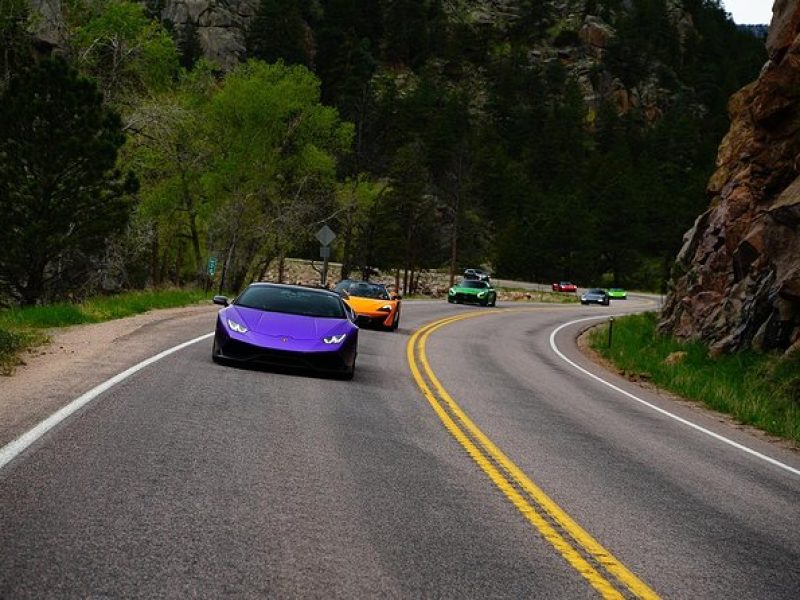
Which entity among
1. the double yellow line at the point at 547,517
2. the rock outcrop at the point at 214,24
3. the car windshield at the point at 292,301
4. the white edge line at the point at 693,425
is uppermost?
the rock outcrop at the point at 214,24

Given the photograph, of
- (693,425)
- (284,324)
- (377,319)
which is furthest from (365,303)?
(693,425)

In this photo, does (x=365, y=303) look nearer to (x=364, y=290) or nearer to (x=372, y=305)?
(x=372, y=305)

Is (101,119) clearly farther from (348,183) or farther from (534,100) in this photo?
(534,100)

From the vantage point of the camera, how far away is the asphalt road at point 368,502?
388 centimetres

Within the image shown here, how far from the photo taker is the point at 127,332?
50.0 feet

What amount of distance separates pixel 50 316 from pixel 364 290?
1043 cm

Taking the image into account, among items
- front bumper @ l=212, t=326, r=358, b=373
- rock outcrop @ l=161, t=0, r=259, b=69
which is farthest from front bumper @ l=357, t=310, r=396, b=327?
rock outcrop @ l=161, t=0, r=259, b=69

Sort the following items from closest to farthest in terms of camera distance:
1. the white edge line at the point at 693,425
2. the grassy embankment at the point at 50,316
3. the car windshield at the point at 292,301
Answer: the white edge line at the point at 693,425 < the grassy embankment at the point at 50,316 < the car windshield at the point at 292,301

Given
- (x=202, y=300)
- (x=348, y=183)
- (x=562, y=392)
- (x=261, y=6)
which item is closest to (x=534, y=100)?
(x=261, y=6)

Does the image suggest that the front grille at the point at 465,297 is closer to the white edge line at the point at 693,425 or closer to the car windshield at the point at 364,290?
the car windshield at the point at 364,290

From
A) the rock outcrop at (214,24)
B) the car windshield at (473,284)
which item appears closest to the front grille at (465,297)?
the car windshield at (473,284)

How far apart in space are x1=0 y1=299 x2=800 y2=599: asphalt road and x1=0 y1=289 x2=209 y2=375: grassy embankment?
2220 mm

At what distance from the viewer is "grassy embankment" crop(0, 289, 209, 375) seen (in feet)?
36.1

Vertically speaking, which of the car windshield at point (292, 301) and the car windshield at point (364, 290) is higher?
the car windshield at point (292, 301)
